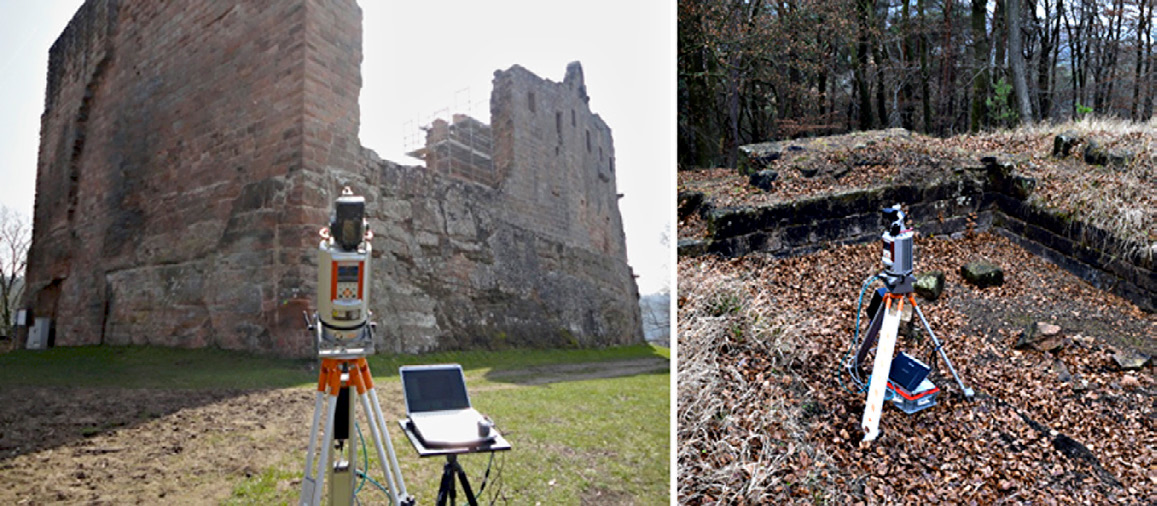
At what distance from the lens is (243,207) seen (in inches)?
146

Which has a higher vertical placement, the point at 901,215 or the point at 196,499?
the point at 901,215

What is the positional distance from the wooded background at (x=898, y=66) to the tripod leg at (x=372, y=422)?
6.64 feet

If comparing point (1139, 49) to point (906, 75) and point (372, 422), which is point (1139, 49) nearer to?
point (906, 75)

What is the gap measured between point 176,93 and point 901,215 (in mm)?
3513

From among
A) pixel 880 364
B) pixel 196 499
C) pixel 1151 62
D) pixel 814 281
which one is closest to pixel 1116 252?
pixel 814 281

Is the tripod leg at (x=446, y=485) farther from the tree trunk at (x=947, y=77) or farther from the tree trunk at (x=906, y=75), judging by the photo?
the tree trunk at (x=947, y=77)

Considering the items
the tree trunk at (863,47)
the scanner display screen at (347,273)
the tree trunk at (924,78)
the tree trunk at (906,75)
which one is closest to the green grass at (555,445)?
the scanner display screen at (347,273)

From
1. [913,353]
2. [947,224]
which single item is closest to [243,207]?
[913,353]

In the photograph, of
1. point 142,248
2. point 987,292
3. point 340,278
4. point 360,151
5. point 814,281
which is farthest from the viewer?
point 360,151

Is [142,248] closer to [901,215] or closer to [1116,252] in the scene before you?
[901,215]

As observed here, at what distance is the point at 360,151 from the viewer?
14.1 ft

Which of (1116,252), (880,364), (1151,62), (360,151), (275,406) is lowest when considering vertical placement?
(275,406)

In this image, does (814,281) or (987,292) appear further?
(987,292)

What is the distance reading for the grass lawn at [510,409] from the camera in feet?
7.46
